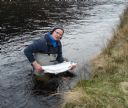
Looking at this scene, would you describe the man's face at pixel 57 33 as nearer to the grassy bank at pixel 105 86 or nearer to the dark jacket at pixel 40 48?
the dark jacket at pixel 40 48

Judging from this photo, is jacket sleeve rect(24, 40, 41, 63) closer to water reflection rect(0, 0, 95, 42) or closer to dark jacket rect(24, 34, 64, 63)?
dark jacket rect(24, 34, 64, 63)

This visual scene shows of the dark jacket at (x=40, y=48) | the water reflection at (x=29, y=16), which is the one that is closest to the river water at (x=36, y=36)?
the water reflection at (x=29, y=16)

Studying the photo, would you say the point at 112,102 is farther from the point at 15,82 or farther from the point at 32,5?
the point at 32,5

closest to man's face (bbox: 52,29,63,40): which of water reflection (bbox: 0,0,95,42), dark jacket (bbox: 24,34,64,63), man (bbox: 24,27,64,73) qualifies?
man (bbox: 24,27,64,73)

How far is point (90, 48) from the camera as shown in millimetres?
16062

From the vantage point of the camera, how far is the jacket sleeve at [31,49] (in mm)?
10625

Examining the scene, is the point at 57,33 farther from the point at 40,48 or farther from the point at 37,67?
the point at 37,67

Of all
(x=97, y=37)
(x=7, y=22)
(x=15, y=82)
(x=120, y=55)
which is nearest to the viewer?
(x=15, y=82)

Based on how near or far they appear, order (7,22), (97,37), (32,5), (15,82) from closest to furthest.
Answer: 1. (15,82)
2. (97,37)
3. (7,22)
4. (32,5)

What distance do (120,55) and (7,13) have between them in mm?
15057

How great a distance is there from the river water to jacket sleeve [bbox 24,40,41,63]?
1.01m

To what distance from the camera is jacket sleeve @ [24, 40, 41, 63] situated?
418 inches

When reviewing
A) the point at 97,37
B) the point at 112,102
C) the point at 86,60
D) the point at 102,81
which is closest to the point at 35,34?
the point at 97,37

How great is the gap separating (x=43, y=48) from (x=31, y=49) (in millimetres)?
426
